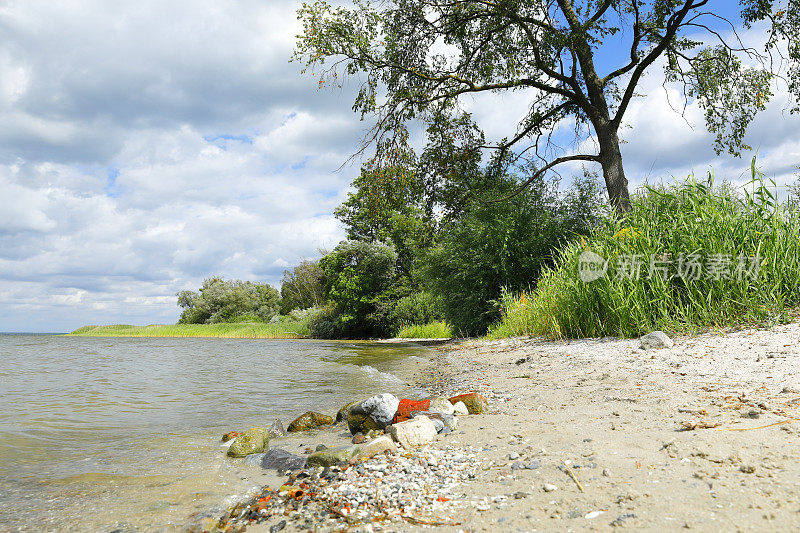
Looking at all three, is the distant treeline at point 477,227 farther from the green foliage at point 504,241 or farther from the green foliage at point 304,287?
the green foliage at point 304,287

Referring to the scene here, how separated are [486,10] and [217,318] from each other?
46757 mm

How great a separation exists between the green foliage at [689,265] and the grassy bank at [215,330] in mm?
30615

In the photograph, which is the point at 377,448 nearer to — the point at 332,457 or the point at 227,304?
the point at 332,457

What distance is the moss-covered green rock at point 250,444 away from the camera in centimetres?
387

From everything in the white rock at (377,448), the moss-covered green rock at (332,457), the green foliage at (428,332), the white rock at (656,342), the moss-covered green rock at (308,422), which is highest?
the white rock at (656,342)

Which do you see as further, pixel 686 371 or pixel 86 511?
pixel 686 371

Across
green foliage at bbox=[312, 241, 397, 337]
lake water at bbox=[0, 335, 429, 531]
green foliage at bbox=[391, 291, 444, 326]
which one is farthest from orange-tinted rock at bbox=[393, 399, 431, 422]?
green foliage at bbox=[312, 241, 397, 337]

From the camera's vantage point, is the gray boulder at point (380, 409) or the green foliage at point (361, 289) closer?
the gray boulder at point (380, 409)

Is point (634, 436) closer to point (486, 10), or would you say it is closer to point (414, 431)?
point (414, 431)

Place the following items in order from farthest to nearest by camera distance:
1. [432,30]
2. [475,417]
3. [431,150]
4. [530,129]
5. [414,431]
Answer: [530,129]
[431,150]
[432,30]
[475,417]
[414,431]

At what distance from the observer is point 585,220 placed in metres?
A: 14.9

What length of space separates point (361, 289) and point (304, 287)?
19.4 metres

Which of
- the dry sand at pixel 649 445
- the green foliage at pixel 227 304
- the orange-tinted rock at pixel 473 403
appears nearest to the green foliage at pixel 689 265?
the dry sand at pixel 649 445

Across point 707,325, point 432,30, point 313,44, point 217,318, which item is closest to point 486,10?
point 432,30
